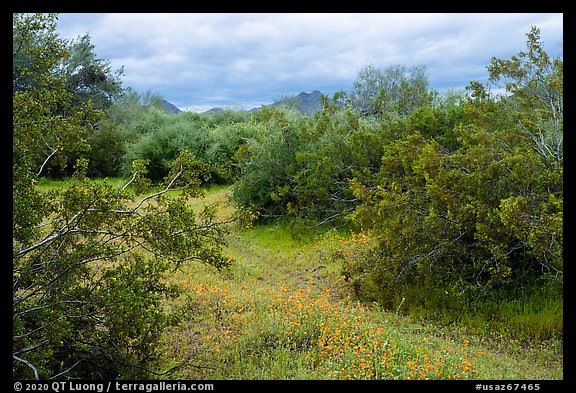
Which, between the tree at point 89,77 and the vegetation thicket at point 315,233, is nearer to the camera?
the vegetation thicket at point 315,233

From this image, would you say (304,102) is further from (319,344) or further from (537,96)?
(319,344)

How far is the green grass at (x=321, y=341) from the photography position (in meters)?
4.63

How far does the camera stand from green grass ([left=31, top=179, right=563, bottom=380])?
463 cm

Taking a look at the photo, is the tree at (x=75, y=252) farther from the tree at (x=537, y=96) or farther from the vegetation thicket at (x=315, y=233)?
the tree at (x=537, y=96)

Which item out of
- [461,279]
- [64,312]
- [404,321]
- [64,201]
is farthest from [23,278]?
[461,279]

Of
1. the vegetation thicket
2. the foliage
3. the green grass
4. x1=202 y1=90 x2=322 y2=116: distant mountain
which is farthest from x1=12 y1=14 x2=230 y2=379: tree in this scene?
x1=202 y1=90 x2=322 y2=116: distant mountain

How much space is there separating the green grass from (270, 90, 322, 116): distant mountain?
24.4 ft

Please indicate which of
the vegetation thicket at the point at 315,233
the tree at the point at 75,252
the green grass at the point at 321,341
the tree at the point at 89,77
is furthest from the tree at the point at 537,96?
the tree at the point at 89,77

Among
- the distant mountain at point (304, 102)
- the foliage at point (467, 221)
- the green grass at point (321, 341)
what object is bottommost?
the green grass at point (321, 341)

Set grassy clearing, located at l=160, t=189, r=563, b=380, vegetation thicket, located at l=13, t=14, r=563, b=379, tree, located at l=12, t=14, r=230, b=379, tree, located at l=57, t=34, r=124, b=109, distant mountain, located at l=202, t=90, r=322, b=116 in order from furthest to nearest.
Answer: tree, located at l=57, t=34, r=124, b=109
distant mountain, located at l=202, t=90, r=322, b=116
grassy clearing, located at l=160, t=189, r=563, b=380
vegetation thicket, located at l=13, t=14, r=563, b=379
tree, located at l=12, t=14, r=230, b=379

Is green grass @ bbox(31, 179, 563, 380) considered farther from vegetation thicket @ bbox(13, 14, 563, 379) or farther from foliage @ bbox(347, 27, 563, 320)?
foliage @ bbox(347, 27, 563, 320)

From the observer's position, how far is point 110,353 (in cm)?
457

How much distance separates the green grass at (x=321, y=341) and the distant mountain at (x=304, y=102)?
745 cm

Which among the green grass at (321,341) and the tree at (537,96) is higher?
the tree at (537,96)
